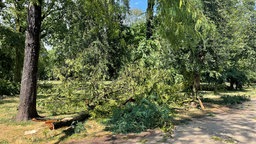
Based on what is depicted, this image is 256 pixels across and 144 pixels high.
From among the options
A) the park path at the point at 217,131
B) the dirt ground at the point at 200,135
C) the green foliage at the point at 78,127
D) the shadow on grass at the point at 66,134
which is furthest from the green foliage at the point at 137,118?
the shadow on grass at the point at 66,134

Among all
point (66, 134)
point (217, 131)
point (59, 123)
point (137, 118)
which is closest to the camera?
→ point (66, 134)

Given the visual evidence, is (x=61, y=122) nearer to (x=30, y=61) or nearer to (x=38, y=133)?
(x=38, y=133)

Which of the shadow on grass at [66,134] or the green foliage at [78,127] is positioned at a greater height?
the green foliage at [78,127]

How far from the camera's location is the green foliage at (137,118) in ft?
19.6

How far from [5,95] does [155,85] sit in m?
9.49

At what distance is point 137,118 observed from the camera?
630 centimetres

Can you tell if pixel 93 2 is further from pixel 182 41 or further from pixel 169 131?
pixel 169 131

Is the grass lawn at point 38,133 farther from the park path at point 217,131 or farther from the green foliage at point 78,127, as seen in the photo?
the park path at point 217,131

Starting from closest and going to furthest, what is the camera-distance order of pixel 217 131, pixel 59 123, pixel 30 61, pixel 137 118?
pixel 59 123 → pixel 217 131 → pixel 137 118 → pixel 30 61

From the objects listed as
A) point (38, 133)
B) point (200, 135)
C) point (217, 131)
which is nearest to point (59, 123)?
point (38, 133)

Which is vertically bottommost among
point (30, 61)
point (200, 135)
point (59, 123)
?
point (200, 135)

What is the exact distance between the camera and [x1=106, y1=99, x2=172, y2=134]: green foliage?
5.98m

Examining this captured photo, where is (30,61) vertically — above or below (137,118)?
above

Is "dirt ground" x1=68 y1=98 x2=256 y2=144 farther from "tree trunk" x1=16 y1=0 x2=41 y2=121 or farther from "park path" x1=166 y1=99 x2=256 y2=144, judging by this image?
"tree trunk" x1=16 y1=0 x2=41 y2=121
